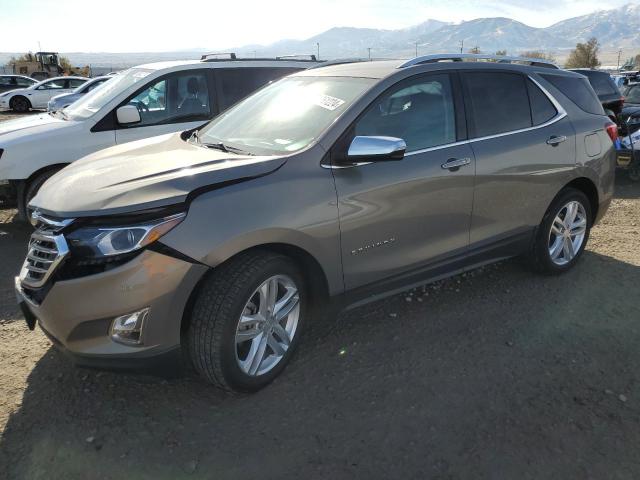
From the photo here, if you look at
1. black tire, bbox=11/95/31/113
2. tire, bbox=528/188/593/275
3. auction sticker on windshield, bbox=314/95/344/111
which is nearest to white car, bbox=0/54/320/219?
auction sticker on windshield, bbox=314/95/344/111

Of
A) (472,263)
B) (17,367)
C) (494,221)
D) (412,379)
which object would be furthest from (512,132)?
(17,367)

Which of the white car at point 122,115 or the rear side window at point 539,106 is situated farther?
the white car at point 122,115

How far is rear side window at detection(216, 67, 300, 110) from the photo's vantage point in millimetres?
6254

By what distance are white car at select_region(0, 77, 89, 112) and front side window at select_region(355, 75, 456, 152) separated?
22.2 m

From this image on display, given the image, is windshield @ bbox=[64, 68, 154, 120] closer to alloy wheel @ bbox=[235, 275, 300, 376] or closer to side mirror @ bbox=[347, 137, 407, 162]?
side mirror @ bbox=[347, 137, 407, 162]

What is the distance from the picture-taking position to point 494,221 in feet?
12.8

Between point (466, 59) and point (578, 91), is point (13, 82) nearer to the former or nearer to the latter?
point (466, 59)

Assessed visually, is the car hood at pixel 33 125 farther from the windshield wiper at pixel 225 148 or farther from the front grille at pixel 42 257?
the front grille at pixel 42 257

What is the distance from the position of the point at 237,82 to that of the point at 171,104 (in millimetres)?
848

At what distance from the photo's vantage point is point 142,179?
2.75m

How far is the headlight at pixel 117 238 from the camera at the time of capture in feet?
8.05

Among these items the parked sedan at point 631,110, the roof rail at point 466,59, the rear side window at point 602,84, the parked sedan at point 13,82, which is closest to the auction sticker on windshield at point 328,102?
the roof rail at point 466,59

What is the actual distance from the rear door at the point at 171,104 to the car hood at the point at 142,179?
2.62 metres

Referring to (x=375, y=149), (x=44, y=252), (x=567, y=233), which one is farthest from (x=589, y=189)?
(x=44, y=252)
